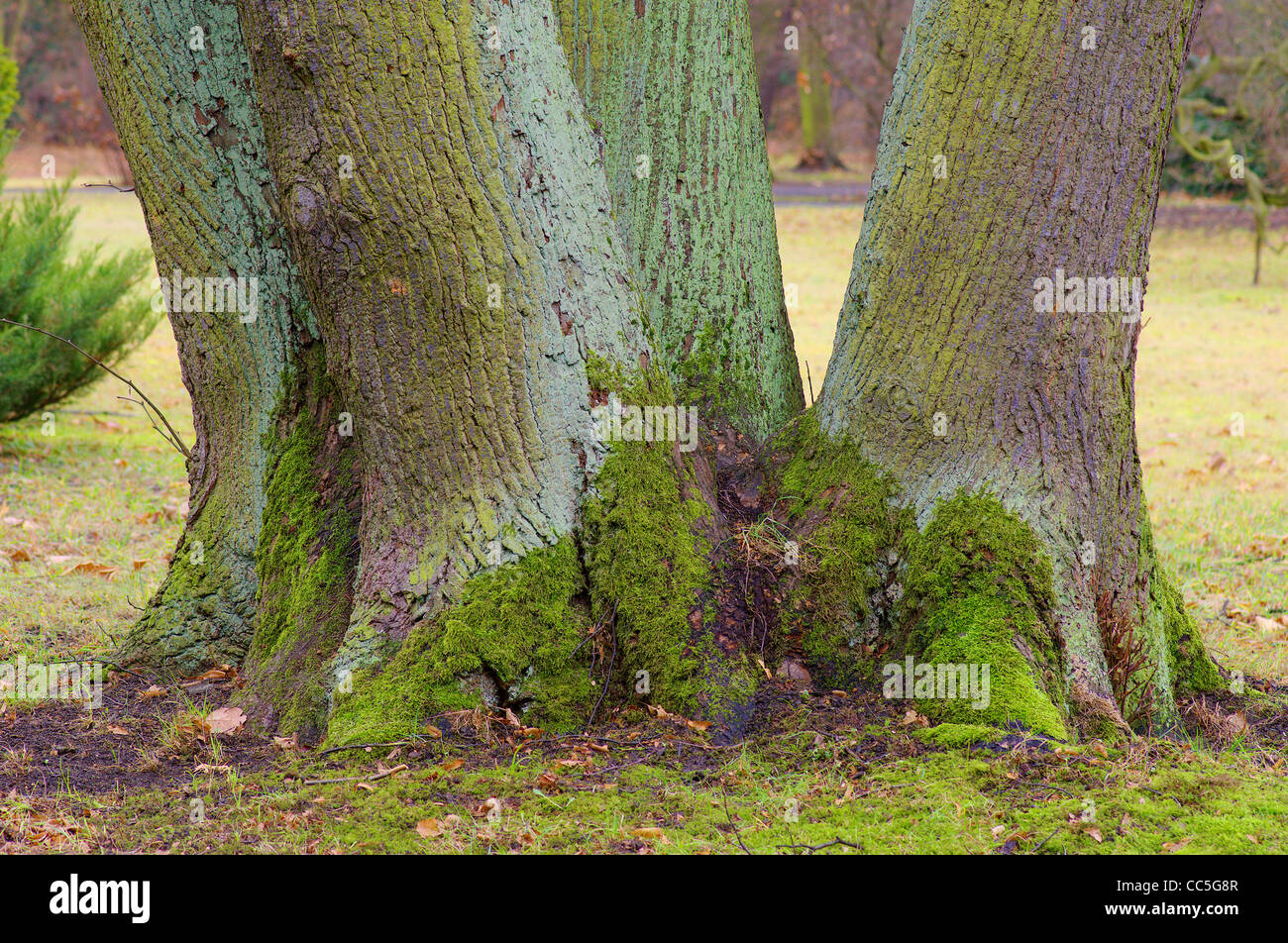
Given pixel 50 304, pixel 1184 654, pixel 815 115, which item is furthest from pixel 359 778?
pixel 815 115

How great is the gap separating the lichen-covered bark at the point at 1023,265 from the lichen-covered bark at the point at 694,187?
64 centimetres

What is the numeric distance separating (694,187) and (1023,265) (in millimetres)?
1277

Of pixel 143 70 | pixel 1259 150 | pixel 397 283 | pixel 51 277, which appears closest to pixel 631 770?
pixel 397 283

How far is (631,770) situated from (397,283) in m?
1.42

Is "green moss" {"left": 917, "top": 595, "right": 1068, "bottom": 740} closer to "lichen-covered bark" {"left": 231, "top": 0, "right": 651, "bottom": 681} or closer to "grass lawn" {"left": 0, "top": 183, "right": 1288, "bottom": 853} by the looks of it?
"grass lawn" {"left": 0, "top": 183, "right": 1288, "bottom": 853}

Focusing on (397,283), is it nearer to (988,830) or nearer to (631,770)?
(631,770)

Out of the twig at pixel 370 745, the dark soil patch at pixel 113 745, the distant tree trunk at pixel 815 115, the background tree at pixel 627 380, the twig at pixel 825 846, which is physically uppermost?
the distant tree trunk at pixel 815 115

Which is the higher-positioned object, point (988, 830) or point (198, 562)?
point (198, 562)

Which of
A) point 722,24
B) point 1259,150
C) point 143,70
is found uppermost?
point 1259,150

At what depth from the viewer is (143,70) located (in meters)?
3.44

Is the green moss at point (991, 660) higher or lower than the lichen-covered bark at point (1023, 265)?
lower

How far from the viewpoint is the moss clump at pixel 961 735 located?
2.93 metres

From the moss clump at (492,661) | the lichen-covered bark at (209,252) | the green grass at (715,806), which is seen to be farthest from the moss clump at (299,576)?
the green grass at (715,806)

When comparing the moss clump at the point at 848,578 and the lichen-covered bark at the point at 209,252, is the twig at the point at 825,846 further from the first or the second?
the lichen-covered bark at the point at 209,252
